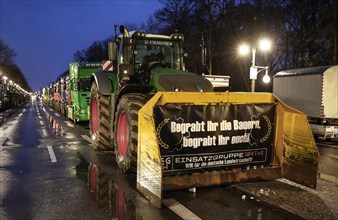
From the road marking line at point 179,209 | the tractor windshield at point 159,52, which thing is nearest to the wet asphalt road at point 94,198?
the road marking line at point 179,209

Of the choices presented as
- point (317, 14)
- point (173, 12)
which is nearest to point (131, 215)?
point (317, 14)

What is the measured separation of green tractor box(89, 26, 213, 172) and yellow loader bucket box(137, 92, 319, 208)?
0.98 metres

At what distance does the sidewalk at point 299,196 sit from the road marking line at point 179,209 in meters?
1.34

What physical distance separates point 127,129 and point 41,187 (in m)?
1.97

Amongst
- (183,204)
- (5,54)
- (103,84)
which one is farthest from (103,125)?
(5,54)

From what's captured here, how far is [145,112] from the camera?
239 inches

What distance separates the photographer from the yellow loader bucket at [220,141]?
6137mm

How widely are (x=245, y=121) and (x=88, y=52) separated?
8894 cm

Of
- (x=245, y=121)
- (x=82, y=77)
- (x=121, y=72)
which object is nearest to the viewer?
(x=245, y=121)

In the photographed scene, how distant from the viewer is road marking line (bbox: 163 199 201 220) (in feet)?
17.7

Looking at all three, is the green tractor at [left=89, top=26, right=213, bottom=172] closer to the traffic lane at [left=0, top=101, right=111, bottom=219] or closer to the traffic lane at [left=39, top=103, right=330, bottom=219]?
the traffic lane at [left=39, top=103, right=330, bottom=219]

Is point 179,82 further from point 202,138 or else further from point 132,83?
point 132,83

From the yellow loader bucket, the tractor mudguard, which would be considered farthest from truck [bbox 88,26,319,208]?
the tractor mudguard

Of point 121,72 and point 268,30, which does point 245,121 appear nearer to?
point 121,72
